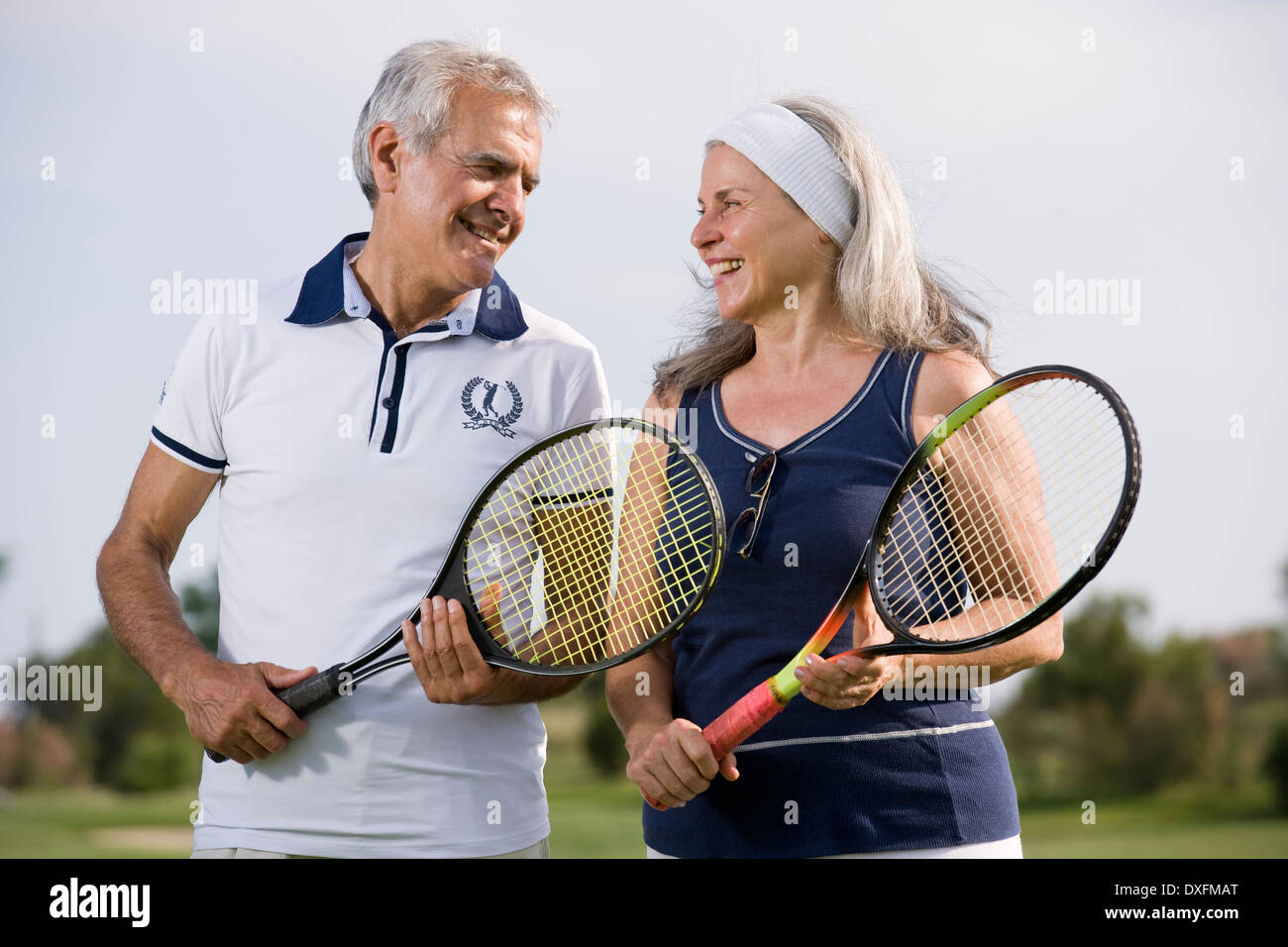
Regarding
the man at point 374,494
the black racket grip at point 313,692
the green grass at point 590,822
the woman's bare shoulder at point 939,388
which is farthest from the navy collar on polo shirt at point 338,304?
the green grass at point 590,822

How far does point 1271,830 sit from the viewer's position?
76.5 feet

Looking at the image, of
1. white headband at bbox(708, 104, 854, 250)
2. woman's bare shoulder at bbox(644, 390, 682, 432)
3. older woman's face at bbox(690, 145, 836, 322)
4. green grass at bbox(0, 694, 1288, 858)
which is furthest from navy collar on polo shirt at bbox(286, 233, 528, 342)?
green grass at bbox(0, 694, 1288, 858)

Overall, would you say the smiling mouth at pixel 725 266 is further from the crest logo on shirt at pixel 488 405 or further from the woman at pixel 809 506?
the crest logo on shirt at pixel 488 405

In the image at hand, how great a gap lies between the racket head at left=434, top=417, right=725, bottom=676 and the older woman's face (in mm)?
331

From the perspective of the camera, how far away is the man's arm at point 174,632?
7.70 feet

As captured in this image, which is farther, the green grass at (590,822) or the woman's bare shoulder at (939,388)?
the green grass at (590,822)

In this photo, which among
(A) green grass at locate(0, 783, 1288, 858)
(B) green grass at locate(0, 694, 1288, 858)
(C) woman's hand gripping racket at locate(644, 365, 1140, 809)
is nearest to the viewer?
(C) woman's hand gripping racket at locate(644, 365, 1140, 809)

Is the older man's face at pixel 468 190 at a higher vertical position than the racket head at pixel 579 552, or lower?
higher

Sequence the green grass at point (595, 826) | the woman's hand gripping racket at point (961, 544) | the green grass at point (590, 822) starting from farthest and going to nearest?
1. the green grass at point (590, 822)
2. the green grass at point (595, 826)
3. the woman's hand gripping racket at point (961, 544)

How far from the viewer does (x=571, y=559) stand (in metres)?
2.38

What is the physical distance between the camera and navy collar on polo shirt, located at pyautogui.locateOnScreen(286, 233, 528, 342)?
2.53 meters

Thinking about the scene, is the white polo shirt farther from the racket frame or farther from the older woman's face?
the older woman's face

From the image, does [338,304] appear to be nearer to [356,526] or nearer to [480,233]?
[480,233]
